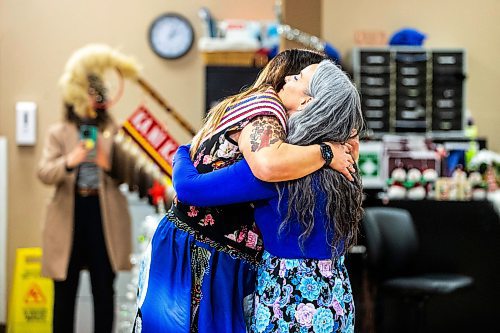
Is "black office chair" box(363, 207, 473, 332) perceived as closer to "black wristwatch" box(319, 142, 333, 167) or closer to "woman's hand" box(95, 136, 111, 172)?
"woman's hand" box(95, 136, 111, 172)

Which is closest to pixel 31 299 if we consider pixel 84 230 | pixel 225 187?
pixel 84 230

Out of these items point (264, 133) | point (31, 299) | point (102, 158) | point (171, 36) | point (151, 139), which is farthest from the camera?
point (171, 36)

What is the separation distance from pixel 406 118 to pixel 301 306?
163 inches

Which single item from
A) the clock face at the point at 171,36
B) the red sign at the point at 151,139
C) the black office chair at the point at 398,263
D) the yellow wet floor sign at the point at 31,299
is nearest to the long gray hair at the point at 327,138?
the black office chair at the point at 398,263

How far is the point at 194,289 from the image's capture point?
2426mm

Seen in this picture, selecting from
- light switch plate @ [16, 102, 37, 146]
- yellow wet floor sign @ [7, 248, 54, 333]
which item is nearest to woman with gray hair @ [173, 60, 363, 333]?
yellow wet floor sign @ [7, 248, 54, 333]

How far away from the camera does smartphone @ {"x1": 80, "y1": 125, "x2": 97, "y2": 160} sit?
4590mm

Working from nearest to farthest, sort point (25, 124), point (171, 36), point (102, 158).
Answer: point (102, 158)
point (25, 124)
point (171, 36)

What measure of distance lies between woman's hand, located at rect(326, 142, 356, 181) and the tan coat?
7.82ft

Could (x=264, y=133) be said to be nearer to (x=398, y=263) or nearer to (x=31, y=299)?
(x=398, y=263)

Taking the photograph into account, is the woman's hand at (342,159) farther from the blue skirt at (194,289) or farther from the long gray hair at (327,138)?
the blue skirt at (194,289)

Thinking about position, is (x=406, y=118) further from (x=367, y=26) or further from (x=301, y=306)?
(x=301, y=306)

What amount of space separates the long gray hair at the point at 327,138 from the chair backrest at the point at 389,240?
82.4 inches

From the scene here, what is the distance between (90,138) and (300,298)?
2.54 meters
